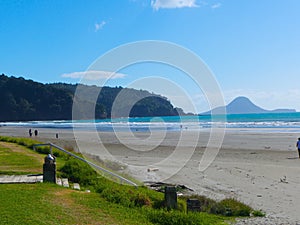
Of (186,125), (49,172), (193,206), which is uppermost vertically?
(186,125)

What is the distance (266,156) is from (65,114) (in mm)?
125601

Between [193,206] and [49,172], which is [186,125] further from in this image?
[193,206]

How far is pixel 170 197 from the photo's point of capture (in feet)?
27.2

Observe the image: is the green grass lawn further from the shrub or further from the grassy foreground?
the shrub

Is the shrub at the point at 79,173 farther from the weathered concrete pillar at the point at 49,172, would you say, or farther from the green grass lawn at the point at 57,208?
the green grass lawn at the point at 57,208

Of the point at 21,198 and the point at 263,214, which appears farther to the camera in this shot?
the point at 263,214

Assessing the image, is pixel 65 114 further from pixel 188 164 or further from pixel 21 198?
pixel 21 198

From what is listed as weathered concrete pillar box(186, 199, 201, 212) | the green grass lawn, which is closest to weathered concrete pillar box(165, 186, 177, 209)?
weathered concrete pillar box(186, 199, 201, 212)

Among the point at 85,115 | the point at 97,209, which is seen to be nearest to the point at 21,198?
the point at 97,209

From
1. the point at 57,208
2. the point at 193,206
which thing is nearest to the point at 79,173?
the point at 57,208

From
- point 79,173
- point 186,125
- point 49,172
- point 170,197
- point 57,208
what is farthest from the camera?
point 186,125

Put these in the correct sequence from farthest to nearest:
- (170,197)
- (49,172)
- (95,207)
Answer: (49,172) < (170,197) < (95,207)

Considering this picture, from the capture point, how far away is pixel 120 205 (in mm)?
8258

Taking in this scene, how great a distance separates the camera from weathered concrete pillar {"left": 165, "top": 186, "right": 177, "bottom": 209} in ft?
27.1
